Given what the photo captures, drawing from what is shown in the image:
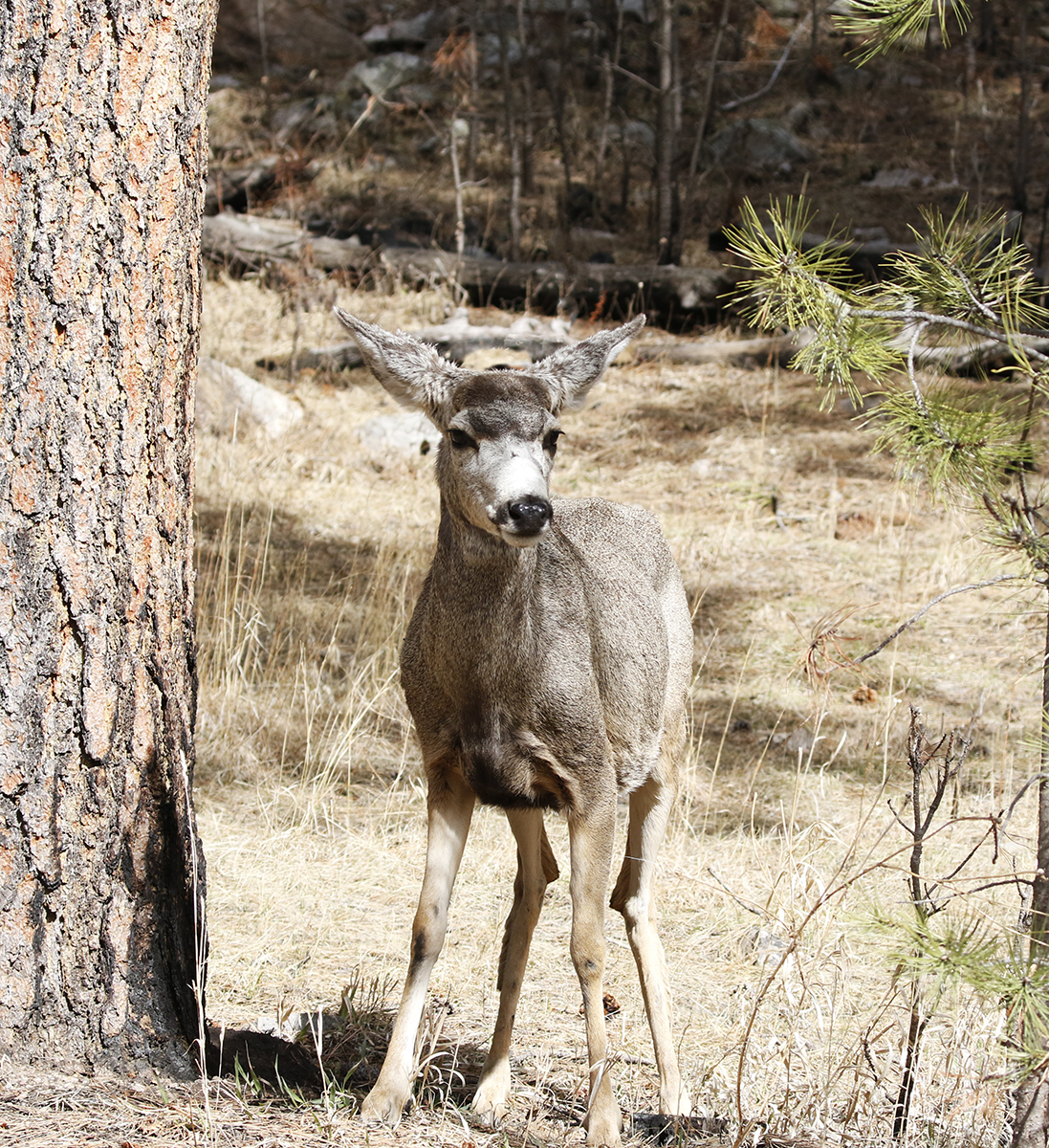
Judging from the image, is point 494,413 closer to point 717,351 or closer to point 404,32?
point 717,351

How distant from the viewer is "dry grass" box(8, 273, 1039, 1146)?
3.37 m

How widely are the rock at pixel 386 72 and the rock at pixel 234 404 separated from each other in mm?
13618

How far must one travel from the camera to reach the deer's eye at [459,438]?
3.30 meters

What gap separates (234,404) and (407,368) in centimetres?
722

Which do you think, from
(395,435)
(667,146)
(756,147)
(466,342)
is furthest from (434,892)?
(756,147)

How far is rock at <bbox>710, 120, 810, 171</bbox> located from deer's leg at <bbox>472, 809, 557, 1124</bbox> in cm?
1758

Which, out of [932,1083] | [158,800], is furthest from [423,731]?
[932,1083]

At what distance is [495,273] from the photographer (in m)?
14.0

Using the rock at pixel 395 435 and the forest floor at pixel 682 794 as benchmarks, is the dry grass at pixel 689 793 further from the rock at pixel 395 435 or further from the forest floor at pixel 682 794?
the rock at pixel 395 435

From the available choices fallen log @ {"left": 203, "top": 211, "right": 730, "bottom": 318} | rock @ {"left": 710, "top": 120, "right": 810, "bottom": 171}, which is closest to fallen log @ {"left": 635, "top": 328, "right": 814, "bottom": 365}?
fallen log @ {"left": 203, "top": 211, "right": 730, "bottom": 318}

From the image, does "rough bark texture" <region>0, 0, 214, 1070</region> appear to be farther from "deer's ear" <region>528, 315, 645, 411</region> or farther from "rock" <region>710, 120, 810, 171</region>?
"rock" <region>710, 120, 810, 171</region>

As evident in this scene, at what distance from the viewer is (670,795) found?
4.18 m

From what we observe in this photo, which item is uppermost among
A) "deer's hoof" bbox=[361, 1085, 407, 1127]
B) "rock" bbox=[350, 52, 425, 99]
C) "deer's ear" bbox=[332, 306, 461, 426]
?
"rock" bbox=[350, 52, 425, 99]

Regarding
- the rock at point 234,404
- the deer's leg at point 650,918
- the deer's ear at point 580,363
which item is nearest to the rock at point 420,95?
the rock at point 234,404
